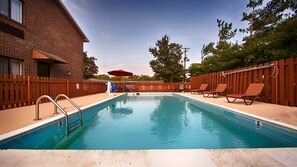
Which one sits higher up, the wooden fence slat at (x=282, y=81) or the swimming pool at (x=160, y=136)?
the wooden fence slat at (x=282, y=81)

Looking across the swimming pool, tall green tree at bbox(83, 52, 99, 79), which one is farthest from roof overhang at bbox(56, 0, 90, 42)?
tall green tree at bbox(83, 52, 99, 79)

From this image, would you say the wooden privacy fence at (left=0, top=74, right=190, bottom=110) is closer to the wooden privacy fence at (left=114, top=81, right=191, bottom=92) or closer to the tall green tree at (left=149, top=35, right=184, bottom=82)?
the wooden privacy fence at (left=114, top=81, right=191, bottom=92)

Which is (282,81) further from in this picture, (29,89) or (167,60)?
(167,60)

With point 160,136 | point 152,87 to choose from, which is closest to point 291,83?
point 160,136

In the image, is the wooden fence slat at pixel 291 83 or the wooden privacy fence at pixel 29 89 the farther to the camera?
the wooden fence slat at pixel 291 83

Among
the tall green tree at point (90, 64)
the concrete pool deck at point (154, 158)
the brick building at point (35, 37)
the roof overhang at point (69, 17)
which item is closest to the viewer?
the concrete pool deck at point (154, 158)

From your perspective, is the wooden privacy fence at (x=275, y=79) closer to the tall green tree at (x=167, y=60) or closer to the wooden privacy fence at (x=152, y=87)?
the wooden privacy fence at (x=152, y=87)

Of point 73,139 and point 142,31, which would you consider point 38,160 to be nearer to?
point 73,139

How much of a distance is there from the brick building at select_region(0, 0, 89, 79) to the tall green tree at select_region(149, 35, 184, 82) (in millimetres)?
19555

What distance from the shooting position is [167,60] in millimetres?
32906

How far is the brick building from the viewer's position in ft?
26.6

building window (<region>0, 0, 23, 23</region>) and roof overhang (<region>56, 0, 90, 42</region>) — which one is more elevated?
roof overhang (<region>56, 0, 90, 42</region>)

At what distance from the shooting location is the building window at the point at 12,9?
26.0ft

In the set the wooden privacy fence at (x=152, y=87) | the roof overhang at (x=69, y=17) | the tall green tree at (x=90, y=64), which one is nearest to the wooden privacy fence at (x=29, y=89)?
the roof overhang at (x=69, y=17)
